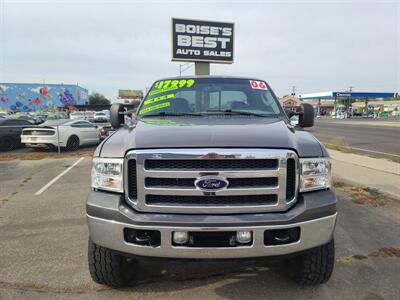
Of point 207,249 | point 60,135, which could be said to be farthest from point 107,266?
point 60,135

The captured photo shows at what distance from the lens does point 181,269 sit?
356cm

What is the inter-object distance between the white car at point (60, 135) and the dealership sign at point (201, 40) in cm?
890

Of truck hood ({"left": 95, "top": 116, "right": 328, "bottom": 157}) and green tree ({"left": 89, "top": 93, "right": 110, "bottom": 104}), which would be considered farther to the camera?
green tree ({"left": 89, "top": 93, "right": 110, "bottom": 104})

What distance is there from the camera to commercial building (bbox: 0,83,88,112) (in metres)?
77.1

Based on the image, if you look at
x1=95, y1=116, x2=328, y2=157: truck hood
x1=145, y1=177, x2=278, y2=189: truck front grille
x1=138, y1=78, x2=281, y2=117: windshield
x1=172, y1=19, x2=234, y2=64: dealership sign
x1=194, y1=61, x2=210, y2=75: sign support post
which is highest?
x1=172, y1=19, x2=234, y2=64: dealership sign

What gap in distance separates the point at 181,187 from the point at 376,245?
2917 mm

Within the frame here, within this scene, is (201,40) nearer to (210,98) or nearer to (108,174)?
(210,98)

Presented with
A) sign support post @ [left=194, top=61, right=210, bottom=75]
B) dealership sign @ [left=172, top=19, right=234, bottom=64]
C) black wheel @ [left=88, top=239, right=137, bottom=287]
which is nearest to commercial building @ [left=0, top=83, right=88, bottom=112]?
sign support post @ [left=194, top=61, right=210, bottom=75]

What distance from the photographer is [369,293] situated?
3.13 metres

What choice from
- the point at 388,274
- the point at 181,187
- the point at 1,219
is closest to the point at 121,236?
the point at 181,187

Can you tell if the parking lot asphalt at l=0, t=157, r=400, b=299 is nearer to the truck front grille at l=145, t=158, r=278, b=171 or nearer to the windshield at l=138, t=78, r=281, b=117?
the truck front grille at l=145, t=158, r=278, b=171

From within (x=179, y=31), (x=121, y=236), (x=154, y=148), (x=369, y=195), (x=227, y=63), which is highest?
(x=179, y=31)

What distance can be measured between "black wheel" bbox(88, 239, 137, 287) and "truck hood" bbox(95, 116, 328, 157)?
830 millimetres

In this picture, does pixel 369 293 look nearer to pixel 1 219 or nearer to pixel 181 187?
pixel 181 187
